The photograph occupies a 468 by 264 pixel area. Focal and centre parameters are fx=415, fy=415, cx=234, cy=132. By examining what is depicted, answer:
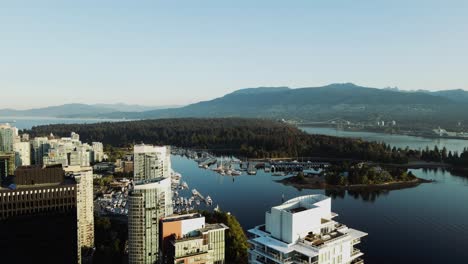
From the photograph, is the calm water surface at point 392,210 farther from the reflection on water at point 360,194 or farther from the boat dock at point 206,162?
the boat dock at point 206,162

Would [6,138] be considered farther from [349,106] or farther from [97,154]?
[349,106]

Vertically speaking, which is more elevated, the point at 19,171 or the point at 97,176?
the point at 19,171

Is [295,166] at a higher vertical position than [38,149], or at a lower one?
lower

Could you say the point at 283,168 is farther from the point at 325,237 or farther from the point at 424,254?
the point at 325,237

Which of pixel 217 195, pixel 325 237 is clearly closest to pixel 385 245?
pixel 325 237

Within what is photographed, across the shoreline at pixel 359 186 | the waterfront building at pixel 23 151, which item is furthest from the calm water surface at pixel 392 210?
the waterfront building at pixel 23 151

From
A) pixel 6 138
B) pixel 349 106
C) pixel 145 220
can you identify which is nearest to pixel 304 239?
pixel 145 220

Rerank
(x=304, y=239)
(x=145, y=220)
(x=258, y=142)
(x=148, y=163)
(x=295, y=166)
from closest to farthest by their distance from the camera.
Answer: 1. (x=304, y=239)
2. (x=145, y=220)
3. (x=148, y=163)
4. (x=295, y=166)
5. (x=258, y=142)

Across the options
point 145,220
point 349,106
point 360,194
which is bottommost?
point 360,194
